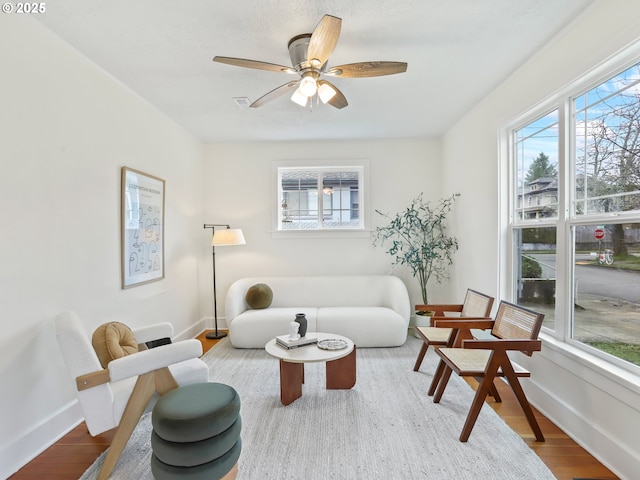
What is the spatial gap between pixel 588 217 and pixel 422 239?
2433 mm

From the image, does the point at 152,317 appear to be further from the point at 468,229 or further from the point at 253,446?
the point at 468,229

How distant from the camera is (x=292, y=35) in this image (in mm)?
2090

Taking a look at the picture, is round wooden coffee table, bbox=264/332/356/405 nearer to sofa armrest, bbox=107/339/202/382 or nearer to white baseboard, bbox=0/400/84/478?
sofa armrest, bbox=107/339/202/382

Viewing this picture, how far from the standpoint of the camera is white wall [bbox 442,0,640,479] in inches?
66.9

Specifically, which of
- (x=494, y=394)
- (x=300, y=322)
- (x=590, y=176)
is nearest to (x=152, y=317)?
(x=300, y=322)

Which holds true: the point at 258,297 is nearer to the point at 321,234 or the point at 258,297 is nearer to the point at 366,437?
the point at 321,234

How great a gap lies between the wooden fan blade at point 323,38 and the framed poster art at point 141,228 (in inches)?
77.5

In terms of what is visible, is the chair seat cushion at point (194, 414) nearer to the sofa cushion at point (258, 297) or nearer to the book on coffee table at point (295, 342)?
the book on coffee table at point (295, 342)

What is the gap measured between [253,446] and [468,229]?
304 centimetres

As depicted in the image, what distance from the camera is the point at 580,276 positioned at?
6.94ft

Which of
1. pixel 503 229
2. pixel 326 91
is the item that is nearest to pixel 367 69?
pixel 326 91

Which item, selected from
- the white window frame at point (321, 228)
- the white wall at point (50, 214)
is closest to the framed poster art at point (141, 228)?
the white wall at point (50, 214)

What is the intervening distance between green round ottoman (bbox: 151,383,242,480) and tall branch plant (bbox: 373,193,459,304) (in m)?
3.02

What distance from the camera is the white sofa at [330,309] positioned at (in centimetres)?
362
